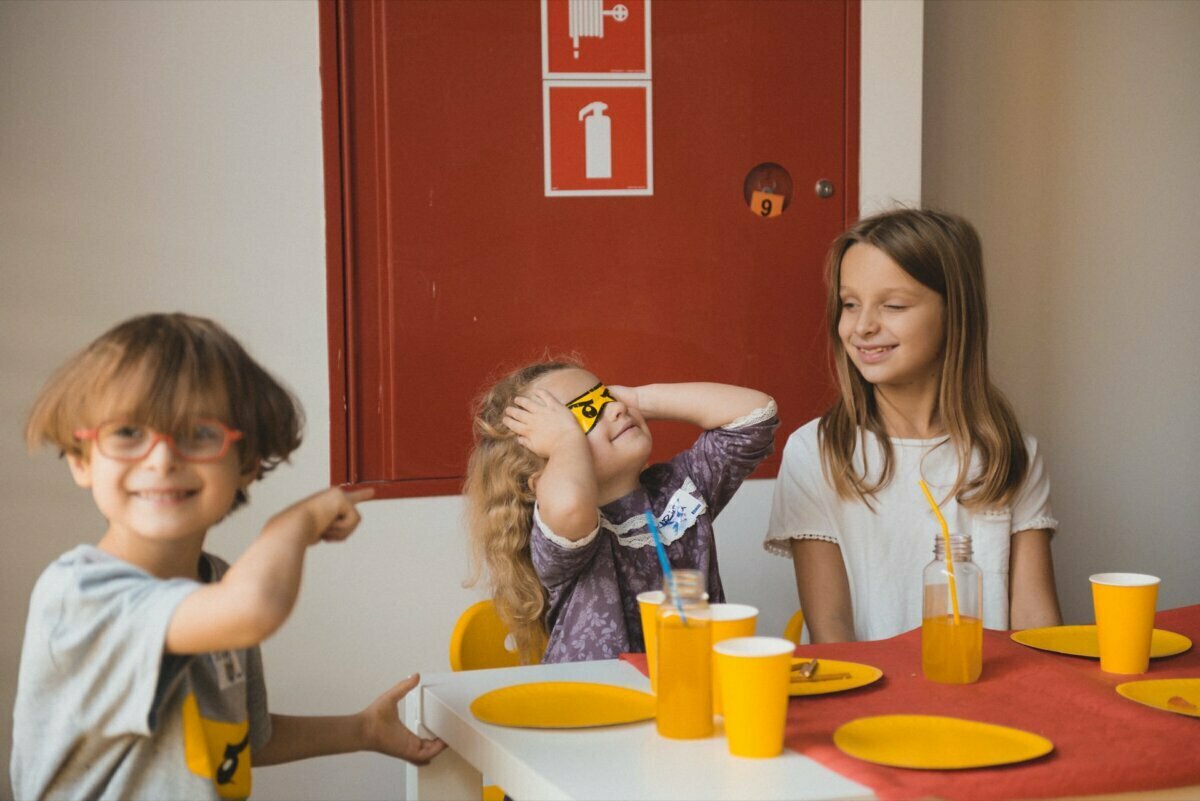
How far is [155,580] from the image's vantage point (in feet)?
3.56

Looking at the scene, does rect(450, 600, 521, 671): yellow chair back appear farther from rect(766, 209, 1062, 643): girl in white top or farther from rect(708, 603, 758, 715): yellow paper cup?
rect(708, 603, 758, 715): yellow paper cup

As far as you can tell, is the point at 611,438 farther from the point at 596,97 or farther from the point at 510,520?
the point at 596,97

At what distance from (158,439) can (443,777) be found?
490 mm

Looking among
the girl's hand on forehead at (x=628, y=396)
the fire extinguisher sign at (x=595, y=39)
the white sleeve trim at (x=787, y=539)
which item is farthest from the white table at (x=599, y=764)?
the fire extinguisher sign at (x=595, y=39)

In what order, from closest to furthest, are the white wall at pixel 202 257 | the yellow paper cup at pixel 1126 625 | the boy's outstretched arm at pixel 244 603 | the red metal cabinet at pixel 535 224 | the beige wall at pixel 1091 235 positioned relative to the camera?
the boy's outstretched arm at pixel 244 603 → the yellow paper cup at pixel 1126 625 → the white wall at pixel 202 257 → the red metal cabinet at pixel 535 224 → the beige wall at pixel 1091 235

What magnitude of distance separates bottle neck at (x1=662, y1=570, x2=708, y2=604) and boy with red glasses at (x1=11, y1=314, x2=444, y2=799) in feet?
0.96

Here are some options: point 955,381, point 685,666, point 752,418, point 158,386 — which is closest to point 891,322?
point 955,381

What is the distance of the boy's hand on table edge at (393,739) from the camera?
1.31m

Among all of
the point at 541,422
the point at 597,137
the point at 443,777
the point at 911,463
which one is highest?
the point at 597,137

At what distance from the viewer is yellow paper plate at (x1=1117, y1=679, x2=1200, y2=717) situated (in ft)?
4.01

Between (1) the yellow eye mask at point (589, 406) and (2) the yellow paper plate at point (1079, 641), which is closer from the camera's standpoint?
(2) the yellow paper plate at point (1079, 641)

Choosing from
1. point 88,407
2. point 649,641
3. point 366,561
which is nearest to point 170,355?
point 88,407

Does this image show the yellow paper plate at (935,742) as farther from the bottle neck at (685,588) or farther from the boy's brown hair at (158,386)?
the boy's brown hair at (158,386)

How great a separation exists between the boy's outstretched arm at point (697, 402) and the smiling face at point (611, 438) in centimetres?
9
